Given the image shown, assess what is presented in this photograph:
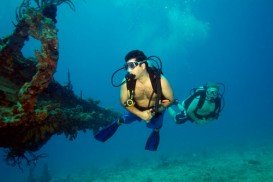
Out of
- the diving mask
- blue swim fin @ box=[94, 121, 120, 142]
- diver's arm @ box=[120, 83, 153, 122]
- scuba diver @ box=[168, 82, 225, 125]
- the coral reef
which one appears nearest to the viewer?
the coral reef

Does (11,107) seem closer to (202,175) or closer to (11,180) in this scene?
(202,175)

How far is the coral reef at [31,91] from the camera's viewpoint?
447 cm

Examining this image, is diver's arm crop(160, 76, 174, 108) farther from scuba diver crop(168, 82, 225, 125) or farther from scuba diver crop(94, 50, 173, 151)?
scuba diver crop(168, 82, 225, 125)

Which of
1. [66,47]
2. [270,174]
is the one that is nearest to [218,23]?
[66,47]

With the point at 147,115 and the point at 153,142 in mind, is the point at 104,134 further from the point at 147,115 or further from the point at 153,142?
the point at 147,115

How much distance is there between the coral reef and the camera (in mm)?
4469

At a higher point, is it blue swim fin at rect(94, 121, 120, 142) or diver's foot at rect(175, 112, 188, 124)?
diver's foot at rect(175, 112, 188, 124)

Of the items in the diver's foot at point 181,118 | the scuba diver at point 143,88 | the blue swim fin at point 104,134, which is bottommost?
the blue swim fin at point 104,134

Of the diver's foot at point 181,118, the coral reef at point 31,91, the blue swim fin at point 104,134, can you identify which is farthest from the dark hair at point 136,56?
the diver's foot at point 181,118

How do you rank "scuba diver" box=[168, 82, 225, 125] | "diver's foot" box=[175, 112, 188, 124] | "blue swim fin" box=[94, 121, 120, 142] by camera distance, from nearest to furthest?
"blue swim fin" box=[94, 121, 120, 142]
"scuba diver" box=[168, 82, 225, 125]
"diver's foot" box=[175, 112, 188, 124]

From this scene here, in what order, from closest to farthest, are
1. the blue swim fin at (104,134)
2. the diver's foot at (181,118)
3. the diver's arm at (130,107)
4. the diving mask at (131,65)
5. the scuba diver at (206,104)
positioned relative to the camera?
the diving mask at (131,65), the diver's arm at (130,107), the blue swim fin at (104,134), the scuba diver at (206,104), the diver's foot at (181,118)

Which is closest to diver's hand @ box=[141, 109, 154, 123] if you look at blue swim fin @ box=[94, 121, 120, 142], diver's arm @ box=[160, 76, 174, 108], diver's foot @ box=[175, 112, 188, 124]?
diver's arm @ box=[160, 76, 174, 108]

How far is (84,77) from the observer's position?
197375mm

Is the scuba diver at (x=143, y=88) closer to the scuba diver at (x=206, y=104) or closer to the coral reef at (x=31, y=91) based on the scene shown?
the coral reef at (x=31, y=91)
